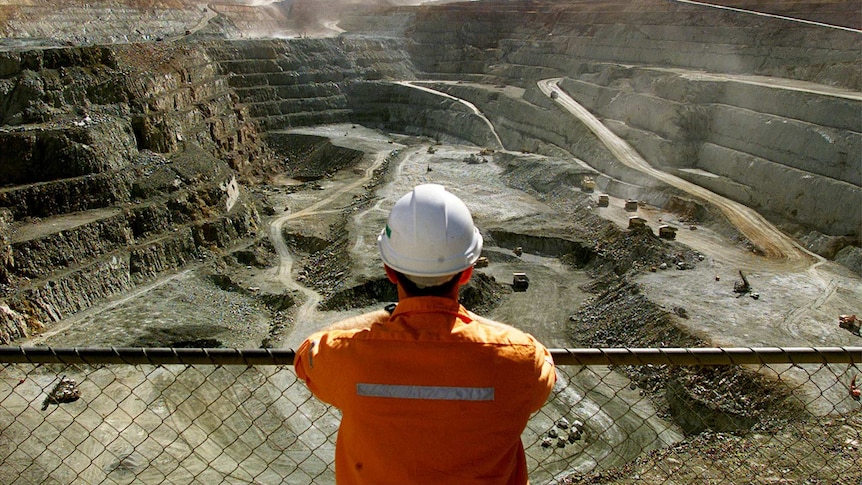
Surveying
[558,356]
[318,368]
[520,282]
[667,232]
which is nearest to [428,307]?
[318,368]

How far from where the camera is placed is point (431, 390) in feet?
9.46

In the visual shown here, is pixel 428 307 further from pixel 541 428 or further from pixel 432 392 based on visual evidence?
pixel 541 428

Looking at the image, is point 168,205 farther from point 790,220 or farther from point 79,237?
point 790,220

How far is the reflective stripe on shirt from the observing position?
2.88 m

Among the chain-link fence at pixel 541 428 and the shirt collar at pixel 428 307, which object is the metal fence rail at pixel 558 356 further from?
the chain-link fence at pixel 541 428

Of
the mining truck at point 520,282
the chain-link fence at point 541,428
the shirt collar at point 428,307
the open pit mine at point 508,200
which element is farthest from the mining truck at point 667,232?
the shirt collar at point 428,307

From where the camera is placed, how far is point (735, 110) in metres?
33.5

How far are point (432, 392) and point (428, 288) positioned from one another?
0.57 metres

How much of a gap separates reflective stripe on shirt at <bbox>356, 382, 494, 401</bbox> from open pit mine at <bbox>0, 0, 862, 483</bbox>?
17.0 ft

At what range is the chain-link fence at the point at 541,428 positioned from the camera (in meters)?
10.3

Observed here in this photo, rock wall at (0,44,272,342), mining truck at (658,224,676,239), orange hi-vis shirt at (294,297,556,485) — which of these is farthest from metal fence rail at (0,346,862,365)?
mining truck at (658,224,676,239)

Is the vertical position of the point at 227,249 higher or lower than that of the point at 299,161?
higher

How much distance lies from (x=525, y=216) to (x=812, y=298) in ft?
44.5

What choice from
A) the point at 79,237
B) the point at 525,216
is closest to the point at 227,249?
the point at 79,237
